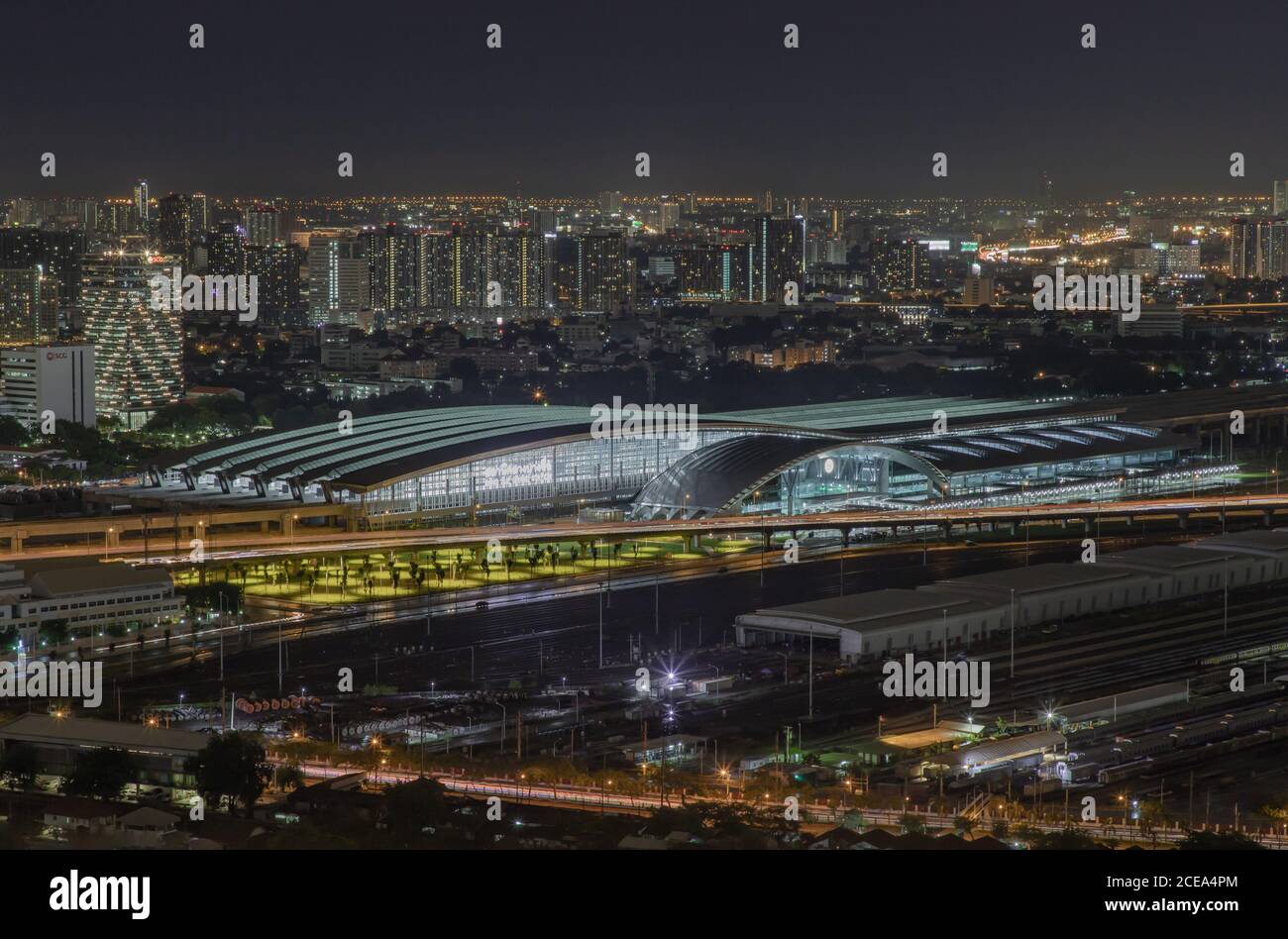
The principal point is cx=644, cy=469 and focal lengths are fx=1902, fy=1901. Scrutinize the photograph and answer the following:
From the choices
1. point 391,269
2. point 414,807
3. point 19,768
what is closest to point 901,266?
point 391,269

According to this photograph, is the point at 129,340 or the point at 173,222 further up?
the point at 173,222

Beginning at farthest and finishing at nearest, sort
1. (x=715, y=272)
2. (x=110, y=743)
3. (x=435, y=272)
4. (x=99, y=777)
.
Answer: (x=715, y=272) < (x=435, y=272) < (x=110, y=743) < (x=99, y=777)

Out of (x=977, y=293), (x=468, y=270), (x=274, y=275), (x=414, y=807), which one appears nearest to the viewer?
(x=414, y=807)

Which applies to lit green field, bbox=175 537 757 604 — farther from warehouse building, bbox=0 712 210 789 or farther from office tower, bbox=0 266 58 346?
office tower, bbox=0 266 58 346

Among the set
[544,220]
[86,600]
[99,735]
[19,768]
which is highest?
[544,220]

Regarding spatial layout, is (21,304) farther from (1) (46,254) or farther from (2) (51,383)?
(2) (51,383)

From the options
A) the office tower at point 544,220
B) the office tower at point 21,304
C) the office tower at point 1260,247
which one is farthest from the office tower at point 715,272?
the office tower at point 21,304

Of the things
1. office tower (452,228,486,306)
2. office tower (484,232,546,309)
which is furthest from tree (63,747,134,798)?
office tower (484,232,546,309)
